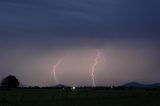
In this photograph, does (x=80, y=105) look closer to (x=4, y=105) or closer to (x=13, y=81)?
(x=4, y=105)

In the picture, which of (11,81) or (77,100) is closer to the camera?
(77,100)

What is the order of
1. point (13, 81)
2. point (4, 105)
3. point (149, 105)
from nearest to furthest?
1. point (4, 105)
2. point (149, 105)
3. point (13, 81)

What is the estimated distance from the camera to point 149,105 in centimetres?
4441

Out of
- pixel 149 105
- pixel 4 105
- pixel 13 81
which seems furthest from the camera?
pixel 13 81

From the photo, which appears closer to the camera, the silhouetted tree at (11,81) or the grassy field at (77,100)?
the grassy field at (77,100)

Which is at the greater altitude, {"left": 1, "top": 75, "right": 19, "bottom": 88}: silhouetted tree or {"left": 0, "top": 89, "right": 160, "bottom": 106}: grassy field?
{"left": 1, "top": 75, "right": 19, "bottom": 88}: silhouetted tree

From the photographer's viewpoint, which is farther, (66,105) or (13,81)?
(13,81)

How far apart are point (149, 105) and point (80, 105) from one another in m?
8.07

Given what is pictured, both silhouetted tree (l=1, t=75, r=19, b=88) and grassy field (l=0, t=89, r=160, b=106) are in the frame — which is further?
silhouetted tree (l=1, t=75, r=19, b=88)

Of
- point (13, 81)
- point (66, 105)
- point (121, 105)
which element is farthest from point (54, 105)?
point (13, 81)

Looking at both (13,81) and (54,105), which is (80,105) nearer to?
(54,105)

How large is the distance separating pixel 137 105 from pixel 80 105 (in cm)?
654

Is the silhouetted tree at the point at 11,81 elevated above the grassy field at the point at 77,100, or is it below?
above

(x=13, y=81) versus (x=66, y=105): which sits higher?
(x=13, y=81)
